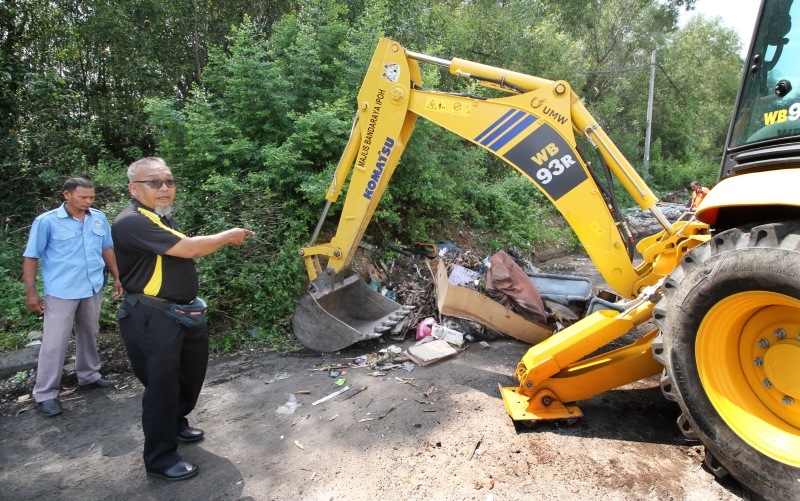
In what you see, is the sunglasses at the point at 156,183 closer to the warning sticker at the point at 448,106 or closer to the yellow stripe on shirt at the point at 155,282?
the yellow stripe on shirt at the point at 155,282

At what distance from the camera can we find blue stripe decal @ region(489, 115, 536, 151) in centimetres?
354

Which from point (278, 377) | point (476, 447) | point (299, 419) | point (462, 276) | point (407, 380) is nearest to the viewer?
point (476, 447)

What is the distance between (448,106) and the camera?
3.81 metres

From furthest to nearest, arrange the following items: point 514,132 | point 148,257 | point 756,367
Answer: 1. point 514,132
2. point 148,257
3. point 756,367

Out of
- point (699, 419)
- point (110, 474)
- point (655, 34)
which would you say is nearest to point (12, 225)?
point (110, 474)

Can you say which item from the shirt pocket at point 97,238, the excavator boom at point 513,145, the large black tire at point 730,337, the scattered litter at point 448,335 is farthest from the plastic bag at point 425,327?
the shirt pocket at point 97,238

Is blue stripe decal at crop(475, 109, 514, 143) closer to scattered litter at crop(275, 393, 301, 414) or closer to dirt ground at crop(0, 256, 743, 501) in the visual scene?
dirt ground at crop(0, 256, 743, 501)

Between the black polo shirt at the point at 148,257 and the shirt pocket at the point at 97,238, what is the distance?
1.54m

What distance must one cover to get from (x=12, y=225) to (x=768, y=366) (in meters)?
8.33

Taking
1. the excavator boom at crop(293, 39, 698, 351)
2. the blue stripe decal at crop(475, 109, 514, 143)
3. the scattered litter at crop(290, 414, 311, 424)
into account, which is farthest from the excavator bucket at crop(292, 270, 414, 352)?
the blue stripe decal at crop(475, 109, 514, 143)

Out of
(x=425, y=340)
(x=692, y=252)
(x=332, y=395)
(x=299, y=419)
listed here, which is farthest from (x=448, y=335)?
(x=692, y=252)

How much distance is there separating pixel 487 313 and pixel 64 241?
150 inches

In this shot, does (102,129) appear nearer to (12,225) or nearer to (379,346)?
(12,225)

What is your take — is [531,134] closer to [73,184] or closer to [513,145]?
[513,145]
